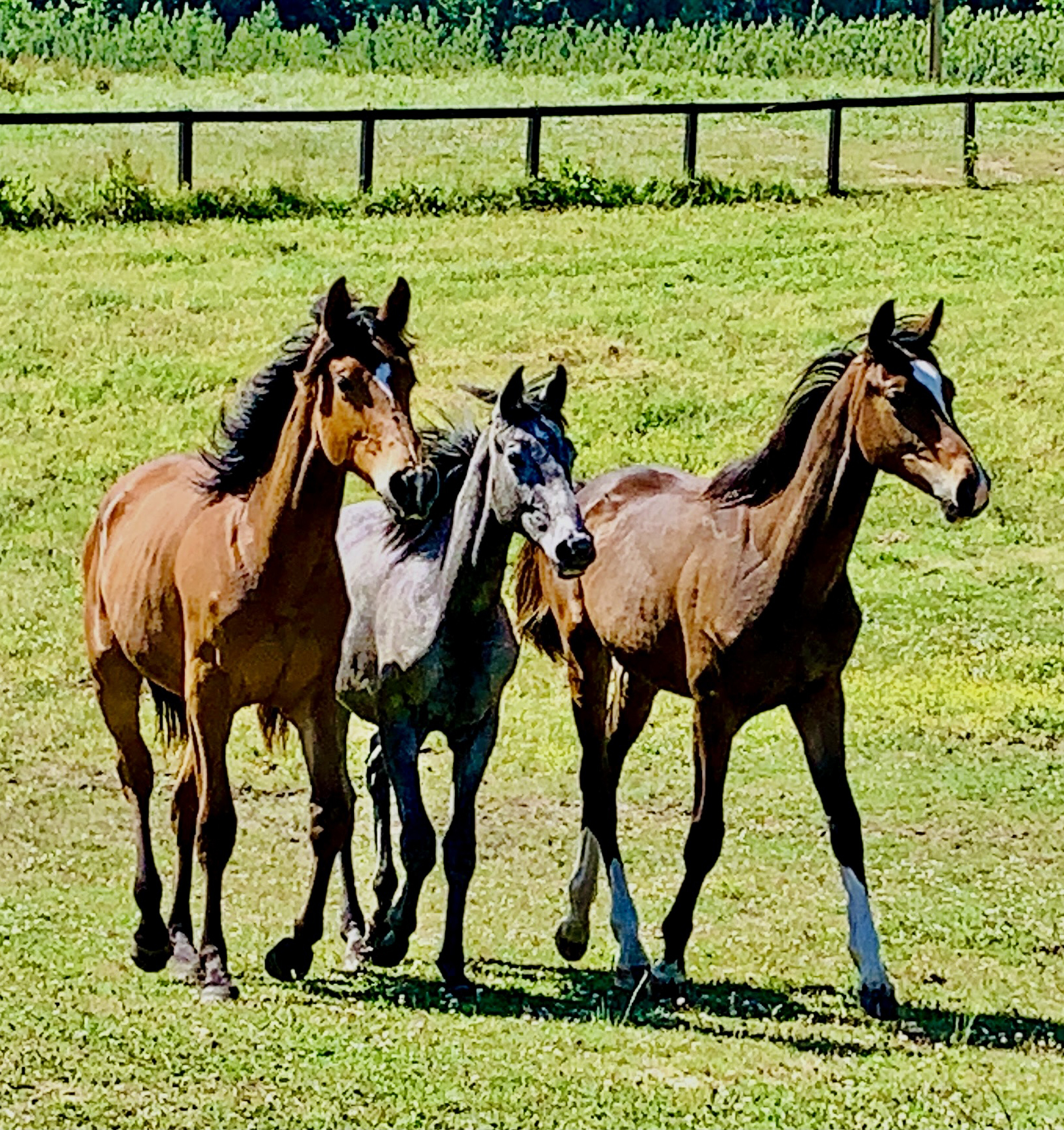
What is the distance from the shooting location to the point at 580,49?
53250 mm

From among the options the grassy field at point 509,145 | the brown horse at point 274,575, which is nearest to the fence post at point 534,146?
the grassy field at point 509,145

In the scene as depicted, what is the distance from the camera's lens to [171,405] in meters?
21.5

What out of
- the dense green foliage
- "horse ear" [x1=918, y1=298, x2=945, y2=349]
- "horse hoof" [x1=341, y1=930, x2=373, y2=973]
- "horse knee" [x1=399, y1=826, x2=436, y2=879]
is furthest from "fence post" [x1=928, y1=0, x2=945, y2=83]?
"horse knee" [x1=399, y1=826, x2=436, y2=879]

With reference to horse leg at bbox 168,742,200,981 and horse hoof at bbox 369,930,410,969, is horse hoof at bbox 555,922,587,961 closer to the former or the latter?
horse hoof at bbox 369,930,410,969

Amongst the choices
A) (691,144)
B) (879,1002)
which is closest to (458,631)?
(879,1002)

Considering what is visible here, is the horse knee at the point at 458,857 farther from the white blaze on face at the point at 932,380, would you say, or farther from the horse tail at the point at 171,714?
the white blaze on face at the point at 932,380

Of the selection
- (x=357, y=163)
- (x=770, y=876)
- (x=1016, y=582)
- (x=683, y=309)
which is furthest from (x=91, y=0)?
(x=770, y=876)

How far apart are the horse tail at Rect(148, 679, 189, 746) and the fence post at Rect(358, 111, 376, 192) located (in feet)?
64.2

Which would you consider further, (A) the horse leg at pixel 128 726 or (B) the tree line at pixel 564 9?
(B) the tree line at pixel 564 9

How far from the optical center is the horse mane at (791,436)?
30.0ft

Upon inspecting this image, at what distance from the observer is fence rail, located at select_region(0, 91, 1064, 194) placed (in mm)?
27984

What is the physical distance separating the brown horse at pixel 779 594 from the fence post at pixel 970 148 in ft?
73.0

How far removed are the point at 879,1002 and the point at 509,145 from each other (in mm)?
25156

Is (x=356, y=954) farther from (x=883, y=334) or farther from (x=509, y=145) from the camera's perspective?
(x=509, y=145)
